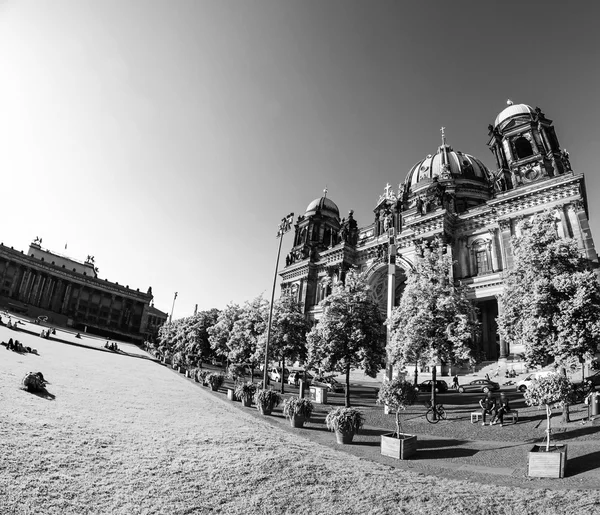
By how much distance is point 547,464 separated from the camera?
9.27 m

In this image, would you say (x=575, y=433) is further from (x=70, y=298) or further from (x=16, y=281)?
(x=16, y=281)

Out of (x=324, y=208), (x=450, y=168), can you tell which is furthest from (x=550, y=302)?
(x=324, y=208)

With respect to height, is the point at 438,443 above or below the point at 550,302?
below

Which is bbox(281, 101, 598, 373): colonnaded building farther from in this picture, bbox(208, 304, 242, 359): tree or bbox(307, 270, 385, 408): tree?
bbox(307, 270, 385, 408): tree

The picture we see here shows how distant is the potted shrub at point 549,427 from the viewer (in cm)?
916

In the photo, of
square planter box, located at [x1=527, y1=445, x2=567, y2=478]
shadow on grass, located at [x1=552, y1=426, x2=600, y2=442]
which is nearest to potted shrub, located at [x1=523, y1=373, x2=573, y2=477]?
square planter box, located at [x1=527, y1=445, x2=567, y2=478]

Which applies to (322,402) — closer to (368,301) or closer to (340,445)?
(368,301)

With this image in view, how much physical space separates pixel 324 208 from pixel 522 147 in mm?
39004

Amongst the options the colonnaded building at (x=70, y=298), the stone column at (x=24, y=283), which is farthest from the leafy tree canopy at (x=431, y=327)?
the stone column at (x=24, y=283)

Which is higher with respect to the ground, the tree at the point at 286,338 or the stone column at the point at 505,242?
the stone column at the point at 505,242

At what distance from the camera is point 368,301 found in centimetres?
2572

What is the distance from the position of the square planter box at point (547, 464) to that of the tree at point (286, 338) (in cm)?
2163

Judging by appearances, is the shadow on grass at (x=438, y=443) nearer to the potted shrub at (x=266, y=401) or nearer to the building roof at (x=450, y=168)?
the potted shrub at (x=266, y=401)

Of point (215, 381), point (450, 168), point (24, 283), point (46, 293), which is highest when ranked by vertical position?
point (450, 168)
